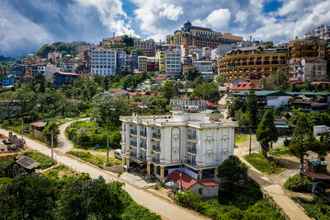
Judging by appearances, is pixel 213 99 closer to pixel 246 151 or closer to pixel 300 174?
pixel 246 151

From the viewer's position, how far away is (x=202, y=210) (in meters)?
29.1

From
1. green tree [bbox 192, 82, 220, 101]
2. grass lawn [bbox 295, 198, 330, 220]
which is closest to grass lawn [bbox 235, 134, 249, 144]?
grass lawn [bbox 295, 198, 330, 220]

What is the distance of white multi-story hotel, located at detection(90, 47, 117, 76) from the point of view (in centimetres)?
11351

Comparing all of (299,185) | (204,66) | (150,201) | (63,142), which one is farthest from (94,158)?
(204,66)

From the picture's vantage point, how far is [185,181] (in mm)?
34125

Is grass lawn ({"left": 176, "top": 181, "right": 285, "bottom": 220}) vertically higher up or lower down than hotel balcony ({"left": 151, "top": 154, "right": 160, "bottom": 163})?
lower down

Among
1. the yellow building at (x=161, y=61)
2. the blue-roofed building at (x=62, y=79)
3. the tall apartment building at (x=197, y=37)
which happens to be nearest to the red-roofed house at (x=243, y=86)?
the yellow building at (x=161, y=61)

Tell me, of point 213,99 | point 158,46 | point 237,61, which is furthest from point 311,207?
point 158,46

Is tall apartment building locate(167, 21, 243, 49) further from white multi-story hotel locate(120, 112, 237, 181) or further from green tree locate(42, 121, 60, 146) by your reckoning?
white multi-story hotel locate(120, 112, 237, 181)

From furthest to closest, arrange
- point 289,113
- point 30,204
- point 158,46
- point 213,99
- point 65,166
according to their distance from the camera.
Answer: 1. point 158,46
2. point 213,99
3. point 289,113
4. point 65,166
5. point 30,204

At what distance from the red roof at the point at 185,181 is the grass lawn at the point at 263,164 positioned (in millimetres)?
8064

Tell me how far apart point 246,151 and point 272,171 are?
686 cm

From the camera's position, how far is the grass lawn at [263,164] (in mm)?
38125

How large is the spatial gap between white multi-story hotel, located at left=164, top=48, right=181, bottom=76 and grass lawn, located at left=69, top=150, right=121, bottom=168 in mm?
61076
